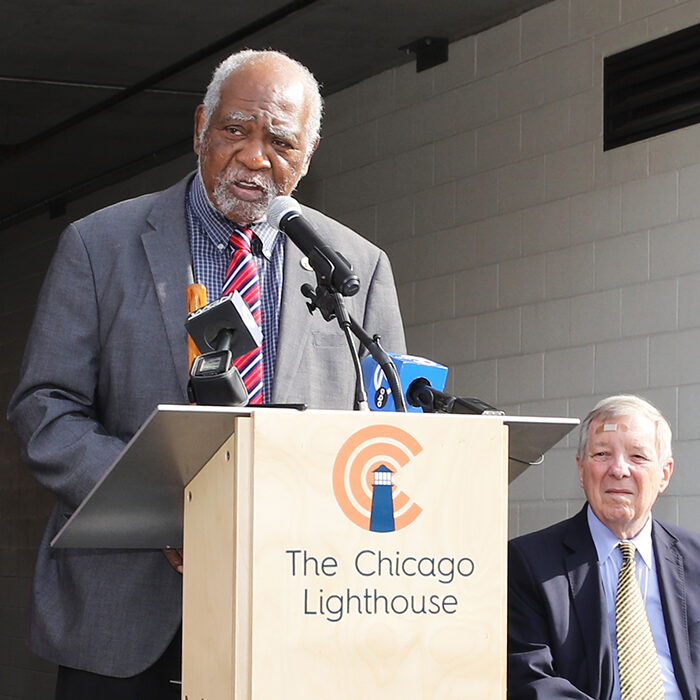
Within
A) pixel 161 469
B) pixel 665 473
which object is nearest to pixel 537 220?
pixel 665 473

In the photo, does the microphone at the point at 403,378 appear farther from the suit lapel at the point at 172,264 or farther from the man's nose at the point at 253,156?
the man's nose at the point at 253,156

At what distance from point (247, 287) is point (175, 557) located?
0.49 metres

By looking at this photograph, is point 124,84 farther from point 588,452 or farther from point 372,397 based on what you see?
point 372,397

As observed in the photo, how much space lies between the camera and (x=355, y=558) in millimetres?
1615

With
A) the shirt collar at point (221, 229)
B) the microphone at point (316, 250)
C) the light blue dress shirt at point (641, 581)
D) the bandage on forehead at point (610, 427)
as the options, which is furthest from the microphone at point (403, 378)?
the bandage on forehead at point (610, 427)

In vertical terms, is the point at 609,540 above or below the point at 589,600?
above

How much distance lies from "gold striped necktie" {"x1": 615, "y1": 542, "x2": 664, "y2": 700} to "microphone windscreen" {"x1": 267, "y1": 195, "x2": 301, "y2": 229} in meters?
1.54

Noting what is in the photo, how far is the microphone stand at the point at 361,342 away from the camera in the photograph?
177 centimetres

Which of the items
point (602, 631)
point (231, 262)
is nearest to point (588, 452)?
point (602, 631)

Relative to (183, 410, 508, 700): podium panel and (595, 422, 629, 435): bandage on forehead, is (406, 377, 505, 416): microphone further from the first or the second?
(595, 422, 629, 435): bandage on forehead

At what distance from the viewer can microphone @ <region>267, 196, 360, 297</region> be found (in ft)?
5.91

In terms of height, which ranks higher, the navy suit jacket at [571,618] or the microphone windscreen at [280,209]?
the microphone windscreen at [280,209]

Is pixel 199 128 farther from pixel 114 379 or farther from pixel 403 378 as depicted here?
pixel 403 378

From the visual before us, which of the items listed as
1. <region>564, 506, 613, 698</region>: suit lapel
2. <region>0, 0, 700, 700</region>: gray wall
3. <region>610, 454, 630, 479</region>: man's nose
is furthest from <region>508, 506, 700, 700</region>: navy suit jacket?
<region>0, 0, 700, 700</region>: gray wall
